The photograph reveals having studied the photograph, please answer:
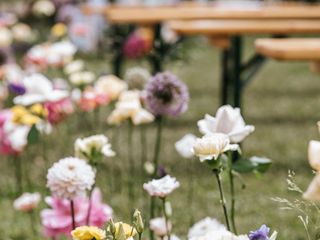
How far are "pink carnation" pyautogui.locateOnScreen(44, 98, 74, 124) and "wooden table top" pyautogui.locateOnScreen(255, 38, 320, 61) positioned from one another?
31.1 inches

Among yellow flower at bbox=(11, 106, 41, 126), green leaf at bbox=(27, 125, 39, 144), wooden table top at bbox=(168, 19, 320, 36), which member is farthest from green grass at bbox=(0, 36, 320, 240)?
wooden table top at bbox=(168, 19, 320, 36)

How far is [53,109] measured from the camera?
269cm

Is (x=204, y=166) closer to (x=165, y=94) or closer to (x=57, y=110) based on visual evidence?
(x=57, y=110)

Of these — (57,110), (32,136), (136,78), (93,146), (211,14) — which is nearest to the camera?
(93,146)

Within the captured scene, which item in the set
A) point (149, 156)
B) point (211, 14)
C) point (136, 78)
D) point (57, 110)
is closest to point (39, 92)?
point (57, 110)

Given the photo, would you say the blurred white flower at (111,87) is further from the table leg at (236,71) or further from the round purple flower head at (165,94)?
the table leg at (236,71)

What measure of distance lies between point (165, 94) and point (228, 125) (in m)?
0.63

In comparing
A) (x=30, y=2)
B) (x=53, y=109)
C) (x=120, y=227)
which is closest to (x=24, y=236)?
(x=53, y=109)

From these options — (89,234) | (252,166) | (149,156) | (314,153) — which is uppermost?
(314,153)

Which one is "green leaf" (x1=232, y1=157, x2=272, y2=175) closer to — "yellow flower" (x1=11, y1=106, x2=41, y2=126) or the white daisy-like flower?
the white daisy-like flower

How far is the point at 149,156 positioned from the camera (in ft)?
13.7

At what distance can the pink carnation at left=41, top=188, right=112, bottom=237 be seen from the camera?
1710 mm

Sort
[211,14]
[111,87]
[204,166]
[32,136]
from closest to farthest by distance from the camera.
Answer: [32,136] < [111,87] < [204,166] < [211,14]

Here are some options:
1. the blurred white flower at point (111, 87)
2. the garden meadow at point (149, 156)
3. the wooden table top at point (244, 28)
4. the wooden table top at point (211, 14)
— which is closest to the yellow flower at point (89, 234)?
the garden meadow at point (149, 156)
